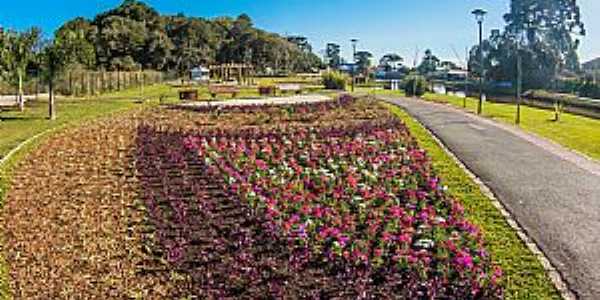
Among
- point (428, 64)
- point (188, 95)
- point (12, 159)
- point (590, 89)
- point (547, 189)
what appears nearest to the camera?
point (547, 189)

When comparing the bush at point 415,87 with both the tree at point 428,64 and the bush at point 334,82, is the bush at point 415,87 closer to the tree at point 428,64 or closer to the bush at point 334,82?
the bush at point 334,82

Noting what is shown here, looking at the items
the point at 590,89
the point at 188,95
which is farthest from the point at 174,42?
the point at 590,89

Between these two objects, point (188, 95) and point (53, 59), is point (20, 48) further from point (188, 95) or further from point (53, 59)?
point (188, 95)

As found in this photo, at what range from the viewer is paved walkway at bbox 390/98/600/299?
6406mm

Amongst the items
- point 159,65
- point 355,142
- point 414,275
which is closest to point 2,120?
point 355,142

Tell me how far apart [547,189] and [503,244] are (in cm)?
334

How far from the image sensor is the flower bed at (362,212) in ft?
18.8

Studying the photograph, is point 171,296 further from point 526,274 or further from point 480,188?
point 480,188

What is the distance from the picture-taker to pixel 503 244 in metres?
6.94

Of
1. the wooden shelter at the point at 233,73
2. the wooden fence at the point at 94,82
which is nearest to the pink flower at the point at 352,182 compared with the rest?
the wooden fence at the point at 94,82

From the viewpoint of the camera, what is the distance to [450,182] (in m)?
10.2

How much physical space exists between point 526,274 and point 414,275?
1.21m

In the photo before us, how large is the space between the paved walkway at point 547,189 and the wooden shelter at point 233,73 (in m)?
35.9

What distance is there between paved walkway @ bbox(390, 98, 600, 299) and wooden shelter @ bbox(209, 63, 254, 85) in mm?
35922
